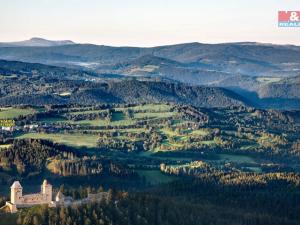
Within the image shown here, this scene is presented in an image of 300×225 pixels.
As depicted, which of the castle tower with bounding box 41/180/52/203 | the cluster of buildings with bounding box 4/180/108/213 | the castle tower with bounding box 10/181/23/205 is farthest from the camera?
the castle tower with bounding box 41/180/52/203

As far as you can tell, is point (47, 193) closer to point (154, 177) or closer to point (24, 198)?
point (24, 198)

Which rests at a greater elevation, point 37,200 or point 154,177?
point 37,200

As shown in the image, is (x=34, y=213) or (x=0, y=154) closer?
(x=34, y=213)

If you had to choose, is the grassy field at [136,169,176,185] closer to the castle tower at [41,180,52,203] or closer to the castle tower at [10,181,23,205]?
the castle tower at [41,180,52,203]

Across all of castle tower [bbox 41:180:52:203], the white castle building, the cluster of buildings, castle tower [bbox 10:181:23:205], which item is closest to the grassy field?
the cluster of buildings

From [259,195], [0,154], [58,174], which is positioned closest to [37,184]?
[58,174]

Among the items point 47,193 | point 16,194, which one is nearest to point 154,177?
point 47,193

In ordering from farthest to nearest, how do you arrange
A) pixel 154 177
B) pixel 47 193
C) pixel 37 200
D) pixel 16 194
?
1. pixel 154 177
2. pixel 47 193
3. pixel 37 200
4. pixel 16 194

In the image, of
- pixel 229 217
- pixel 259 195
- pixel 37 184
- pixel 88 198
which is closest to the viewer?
pixel 88 198

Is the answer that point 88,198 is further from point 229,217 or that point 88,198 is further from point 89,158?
point 89,158

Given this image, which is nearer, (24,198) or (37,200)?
(37,200)

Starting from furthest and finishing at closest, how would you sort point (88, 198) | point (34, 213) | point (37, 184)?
point (37, 184), point (88, 198), point (34, 213)
